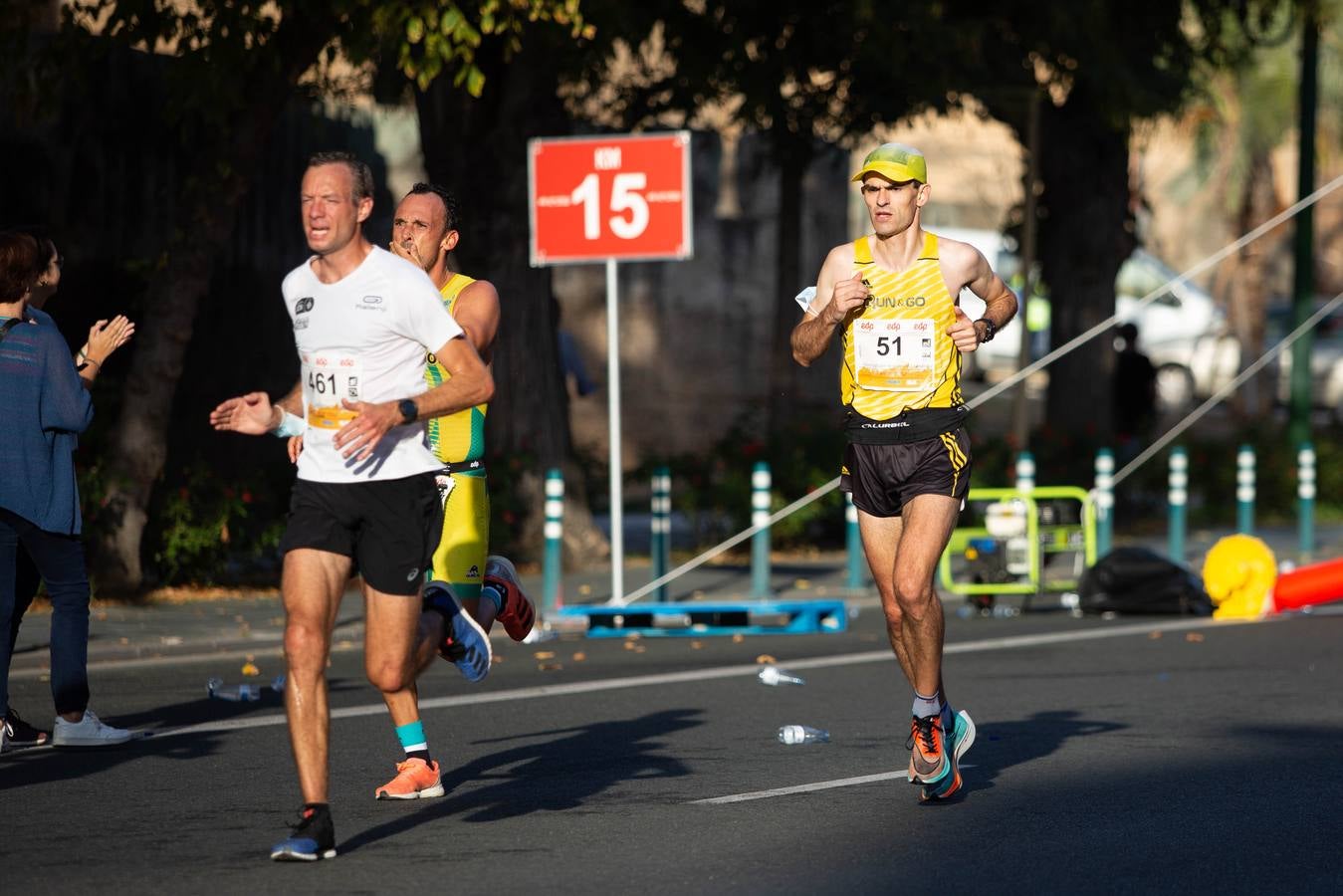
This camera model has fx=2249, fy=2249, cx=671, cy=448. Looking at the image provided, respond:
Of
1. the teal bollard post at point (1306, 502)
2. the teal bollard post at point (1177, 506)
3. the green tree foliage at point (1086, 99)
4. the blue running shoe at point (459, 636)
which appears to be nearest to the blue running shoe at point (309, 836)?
the blue running shoe at point (459, 636)

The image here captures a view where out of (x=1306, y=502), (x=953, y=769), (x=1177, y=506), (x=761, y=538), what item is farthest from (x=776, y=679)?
(x=1306, y=502)

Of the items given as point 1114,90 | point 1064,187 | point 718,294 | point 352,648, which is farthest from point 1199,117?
point 352,648

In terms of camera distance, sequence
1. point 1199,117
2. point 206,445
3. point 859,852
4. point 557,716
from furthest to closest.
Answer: point 1199,117 → point 206,445 → point 557,716 → point 859,852

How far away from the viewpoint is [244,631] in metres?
13.3

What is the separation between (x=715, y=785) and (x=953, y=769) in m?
0.92

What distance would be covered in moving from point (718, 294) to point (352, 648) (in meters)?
16.6

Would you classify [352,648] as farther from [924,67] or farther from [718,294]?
[718,294]

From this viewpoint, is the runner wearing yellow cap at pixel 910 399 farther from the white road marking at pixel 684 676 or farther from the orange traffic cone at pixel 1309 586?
the orange traffic cone at pixel 1309 586

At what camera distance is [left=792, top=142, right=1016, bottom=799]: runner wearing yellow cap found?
782 centimetres

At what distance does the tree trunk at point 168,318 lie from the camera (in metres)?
14.4

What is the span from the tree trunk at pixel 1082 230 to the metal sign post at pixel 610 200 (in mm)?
8640

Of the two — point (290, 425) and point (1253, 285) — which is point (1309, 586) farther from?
point (1253, 285)

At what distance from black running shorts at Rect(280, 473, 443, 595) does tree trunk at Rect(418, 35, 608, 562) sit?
1031 cm

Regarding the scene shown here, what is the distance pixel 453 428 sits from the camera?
316 inches
